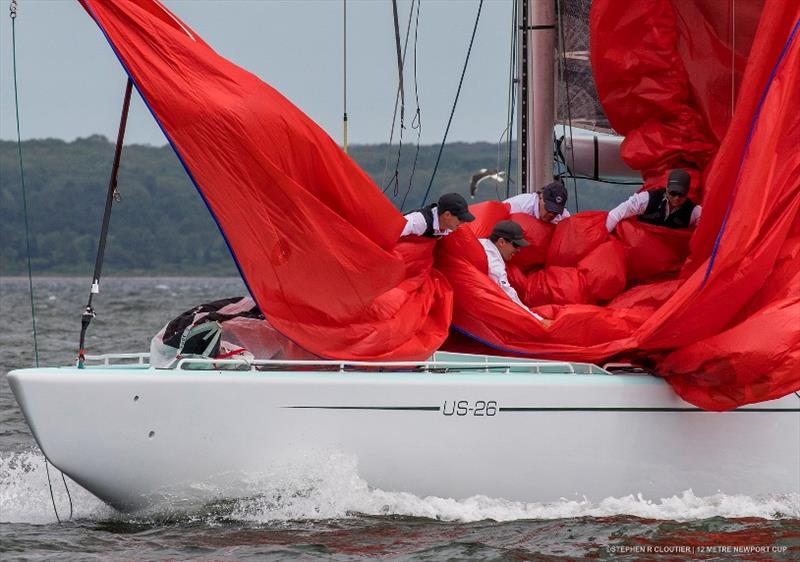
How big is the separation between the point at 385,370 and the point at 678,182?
212cm

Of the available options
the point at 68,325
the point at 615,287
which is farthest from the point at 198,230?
the point at 615,287

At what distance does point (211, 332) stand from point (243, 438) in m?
0.61

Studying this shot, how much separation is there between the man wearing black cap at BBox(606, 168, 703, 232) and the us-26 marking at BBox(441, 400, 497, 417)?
1.81 metres

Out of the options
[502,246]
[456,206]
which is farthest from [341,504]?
[502,246]

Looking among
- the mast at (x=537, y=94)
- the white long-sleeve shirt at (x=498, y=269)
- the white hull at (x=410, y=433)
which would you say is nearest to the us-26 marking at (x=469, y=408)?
the white hull at (x=410, y=433)

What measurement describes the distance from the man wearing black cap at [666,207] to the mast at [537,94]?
1506mm

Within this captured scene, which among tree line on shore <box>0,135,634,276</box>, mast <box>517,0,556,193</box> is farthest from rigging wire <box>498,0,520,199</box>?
tree line on shore <box>0,135,634,276</box>

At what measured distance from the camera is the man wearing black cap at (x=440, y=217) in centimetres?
719

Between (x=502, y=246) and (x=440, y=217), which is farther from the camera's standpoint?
(x=502, y=246)

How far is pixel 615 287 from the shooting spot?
775cm

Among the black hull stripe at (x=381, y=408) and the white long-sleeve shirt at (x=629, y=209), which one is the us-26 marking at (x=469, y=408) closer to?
the black hull stripe at (x=381, y=408)

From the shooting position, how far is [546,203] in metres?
8.01

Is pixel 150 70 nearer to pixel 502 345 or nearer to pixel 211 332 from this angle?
pixel 211 332

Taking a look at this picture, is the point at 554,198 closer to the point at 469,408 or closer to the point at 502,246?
the point at 502,246
